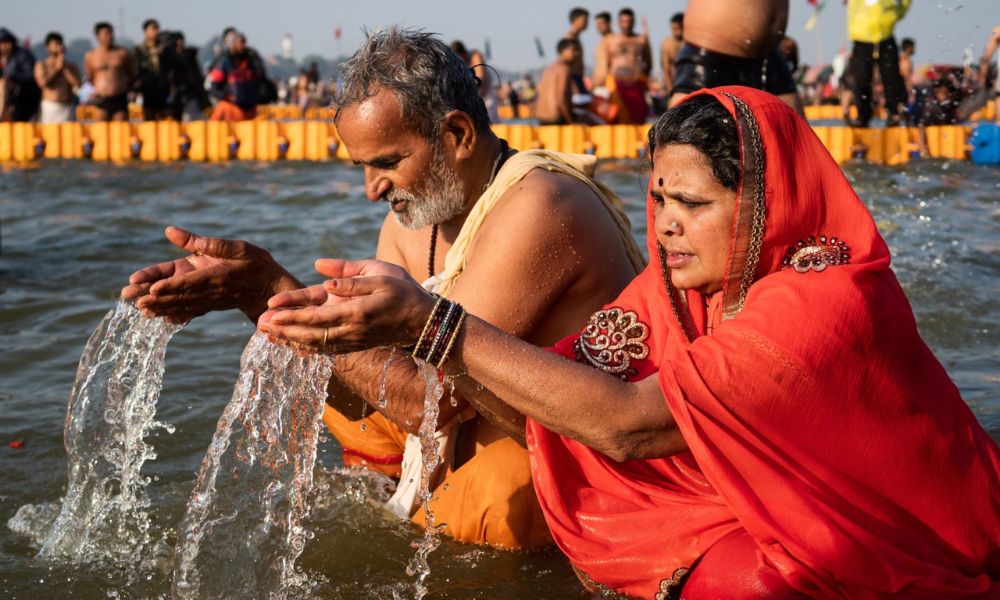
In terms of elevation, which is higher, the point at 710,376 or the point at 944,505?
the point at 710,376

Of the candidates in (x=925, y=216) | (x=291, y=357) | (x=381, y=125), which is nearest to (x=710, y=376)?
(x=291, y=357)

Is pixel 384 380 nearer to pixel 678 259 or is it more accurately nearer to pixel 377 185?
pixel 377 185

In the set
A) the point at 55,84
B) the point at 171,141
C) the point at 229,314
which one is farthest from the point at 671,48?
the point at 229,314

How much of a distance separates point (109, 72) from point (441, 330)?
17041 mm

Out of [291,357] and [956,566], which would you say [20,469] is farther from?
[956,566]

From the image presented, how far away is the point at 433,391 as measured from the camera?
9.57 feet

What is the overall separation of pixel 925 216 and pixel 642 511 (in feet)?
24.0

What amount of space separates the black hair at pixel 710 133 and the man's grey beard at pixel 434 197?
3.27ft

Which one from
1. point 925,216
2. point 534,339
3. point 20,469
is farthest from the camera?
point 925,216

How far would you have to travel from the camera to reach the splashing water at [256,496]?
3004 mm

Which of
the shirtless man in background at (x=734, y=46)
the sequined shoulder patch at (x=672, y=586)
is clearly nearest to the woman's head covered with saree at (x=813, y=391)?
the sequined shoulder patch at (x=672, y=586)

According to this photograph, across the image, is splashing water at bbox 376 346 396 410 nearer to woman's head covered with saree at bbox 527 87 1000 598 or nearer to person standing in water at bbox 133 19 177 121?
woman's head covered with saree at bbox 527 87 1000 598

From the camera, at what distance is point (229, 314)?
278 inches

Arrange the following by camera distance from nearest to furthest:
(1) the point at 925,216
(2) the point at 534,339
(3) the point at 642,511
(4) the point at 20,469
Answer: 1. (3) the point at 642,511
2. (2) the point at 534,339
3. (4) the point at 20,469
4. (1) the point at 925,216
